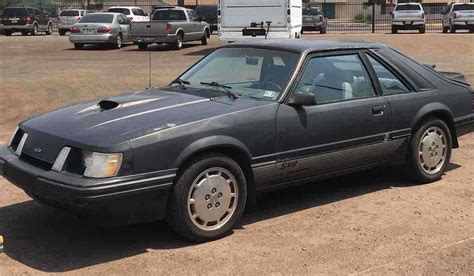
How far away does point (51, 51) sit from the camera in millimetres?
22234

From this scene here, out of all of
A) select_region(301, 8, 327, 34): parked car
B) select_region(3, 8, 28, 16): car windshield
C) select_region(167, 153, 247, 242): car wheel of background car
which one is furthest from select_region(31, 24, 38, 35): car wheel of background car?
select_region(167, 153, 247, 242): car wheel of background car

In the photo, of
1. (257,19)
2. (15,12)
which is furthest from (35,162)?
(15,12)

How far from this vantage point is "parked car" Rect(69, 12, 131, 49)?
75.3 ft

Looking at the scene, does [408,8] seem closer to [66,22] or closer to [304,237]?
[66,22]

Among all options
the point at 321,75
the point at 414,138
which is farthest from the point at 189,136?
the point at 414,138

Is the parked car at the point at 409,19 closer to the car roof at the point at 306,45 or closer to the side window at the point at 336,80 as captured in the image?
the car roof at the point at 306,45

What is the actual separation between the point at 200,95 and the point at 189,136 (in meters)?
0.79

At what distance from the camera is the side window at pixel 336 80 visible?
5.30m

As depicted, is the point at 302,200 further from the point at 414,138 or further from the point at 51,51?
the point at 51,51

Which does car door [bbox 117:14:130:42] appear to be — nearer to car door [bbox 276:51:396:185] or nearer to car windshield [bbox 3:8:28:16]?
car windshield [bbox 3:8:28:16]

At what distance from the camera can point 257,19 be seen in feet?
62.0

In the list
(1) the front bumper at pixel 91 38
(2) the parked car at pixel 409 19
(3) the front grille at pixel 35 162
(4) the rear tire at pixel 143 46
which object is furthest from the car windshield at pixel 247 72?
(2) the parked car at pixel 409 19

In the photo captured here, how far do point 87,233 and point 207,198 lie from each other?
3.51 feet

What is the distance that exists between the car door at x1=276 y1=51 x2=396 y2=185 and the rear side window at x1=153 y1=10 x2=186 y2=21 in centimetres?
1842
